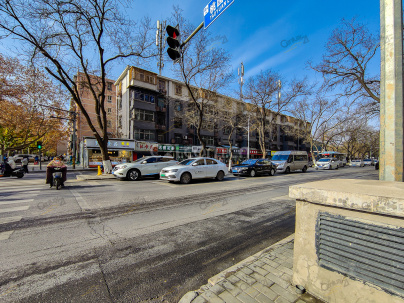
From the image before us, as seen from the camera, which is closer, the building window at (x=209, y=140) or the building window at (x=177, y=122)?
the building window at (x=177, y=122)

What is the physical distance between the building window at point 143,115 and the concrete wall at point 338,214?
29.0 meters

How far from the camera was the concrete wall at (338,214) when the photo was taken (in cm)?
153

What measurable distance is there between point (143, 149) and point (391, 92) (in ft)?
88.6

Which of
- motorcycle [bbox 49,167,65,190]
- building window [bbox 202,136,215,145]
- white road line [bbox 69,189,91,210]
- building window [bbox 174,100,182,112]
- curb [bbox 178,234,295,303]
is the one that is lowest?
white road line [bbox 69,189,91,210]

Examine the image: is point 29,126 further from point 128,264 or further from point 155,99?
point 128,264

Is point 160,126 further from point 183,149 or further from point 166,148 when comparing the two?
point 183,149

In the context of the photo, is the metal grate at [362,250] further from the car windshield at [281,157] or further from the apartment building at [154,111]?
the apartment building at [154,111]

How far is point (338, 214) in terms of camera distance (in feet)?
6.02

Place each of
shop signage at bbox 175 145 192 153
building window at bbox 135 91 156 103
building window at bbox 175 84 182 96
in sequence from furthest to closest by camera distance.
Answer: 1. building window at bbox 175 84 182 96
2. shop signage at bbox 175 145 192 153
3. building window at bbox 135 91 156 103

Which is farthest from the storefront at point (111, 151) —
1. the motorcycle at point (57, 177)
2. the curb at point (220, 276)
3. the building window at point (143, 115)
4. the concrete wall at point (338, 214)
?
the concrete wall at point (338, 214)

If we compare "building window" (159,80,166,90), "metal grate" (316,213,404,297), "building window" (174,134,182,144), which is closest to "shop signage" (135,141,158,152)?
"building window" (174,134,182,144)

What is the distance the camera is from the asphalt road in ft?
7.48

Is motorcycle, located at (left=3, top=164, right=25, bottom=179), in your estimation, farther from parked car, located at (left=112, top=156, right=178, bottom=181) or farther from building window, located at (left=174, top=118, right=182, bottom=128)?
building window, located at (left=174, top=118, right=182, bottom=128)

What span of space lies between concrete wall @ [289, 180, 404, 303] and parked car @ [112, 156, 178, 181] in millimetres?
11206
